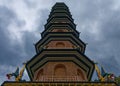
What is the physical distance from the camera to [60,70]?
98.9 ft

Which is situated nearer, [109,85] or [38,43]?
[109,85]

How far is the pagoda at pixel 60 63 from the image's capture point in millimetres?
27359

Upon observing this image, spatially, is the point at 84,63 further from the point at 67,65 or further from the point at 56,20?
the point at 56,20

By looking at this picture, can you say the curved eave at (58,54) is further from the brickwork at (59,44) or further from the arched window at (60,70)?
the brickwork at (59,44)

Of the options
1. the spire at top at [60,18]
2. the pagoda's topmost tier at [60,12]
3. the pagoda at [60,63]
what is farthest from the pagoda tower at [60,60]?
the pagoda's topmost tier at [60,12]

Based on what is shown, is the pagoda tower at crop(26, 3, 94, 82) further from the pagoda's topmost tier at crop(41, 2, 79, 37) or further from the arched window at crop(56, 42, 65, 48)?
the pagoda's topmost tier at crop(41, 2, 79, 37)

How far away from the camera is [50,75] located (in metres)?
28.9

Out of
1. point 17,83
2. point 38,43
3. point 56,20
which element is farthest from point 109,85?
point 56,20

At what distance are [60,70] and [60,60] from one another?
1.19m

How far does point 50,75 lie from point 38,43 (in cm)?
758

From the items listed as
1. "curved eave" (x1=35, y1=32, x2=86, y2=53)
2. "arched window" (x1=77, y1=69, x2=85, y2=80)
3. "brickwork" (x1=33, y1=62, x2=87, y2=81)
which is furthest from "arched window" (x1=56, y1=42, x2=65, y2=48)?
"arched window" (x1=77, y1=69, x2=85, y2=80)

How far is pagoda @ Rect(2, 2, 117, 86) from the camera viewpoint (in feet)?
89.8

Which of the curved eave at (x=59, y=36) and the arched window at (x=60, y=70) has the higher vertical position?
the curved eave at (x=59, y=36)

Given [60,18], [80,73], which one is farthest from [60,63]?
[60,18]
